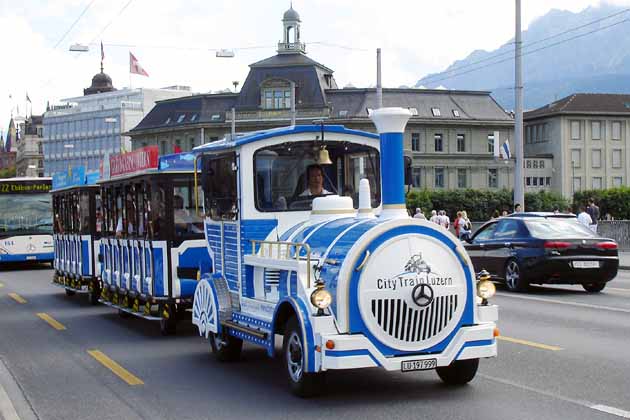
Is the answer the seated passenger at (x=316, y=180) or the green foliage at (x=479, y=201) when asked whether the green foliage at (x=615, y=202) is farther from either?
the seated passenger at (x=316, y=180)

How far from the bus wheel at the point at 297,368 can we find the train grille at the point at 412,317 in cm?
74

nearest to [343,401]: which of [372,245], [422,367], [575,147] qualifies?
[422,367]

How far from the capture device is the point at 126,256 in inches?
637

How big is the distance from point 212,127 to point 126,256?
298 feet

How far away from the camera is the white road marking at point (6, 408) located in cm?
883

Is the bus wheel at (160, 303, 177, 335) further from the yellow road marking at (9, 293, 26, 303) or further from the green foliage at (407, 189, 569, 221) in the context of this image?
the green foliage at (407, 189, 569, 221)

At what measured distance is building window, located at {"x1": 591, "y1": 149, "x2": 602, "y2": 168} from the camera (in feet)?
381

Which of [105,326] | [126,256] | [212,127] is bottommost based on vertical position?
[105,326]

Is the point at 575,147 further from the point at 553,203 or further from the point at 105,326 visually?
the point at 105,326

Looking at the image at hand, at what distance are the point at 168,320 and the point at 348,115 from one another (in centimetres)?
8988

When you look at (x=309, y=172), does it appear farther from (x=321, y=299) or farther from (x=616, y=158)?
(x=616, y=158)

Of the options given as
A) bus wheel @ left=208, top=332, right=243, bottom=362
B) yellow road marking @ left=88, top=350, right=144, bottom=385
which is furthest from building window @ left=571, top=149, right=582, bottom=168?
bus wheel @ left=208, top=332, right=243, bottom=362

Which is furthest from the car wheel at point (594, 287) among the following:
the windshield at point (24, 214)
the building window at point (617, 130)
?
the building window at point (617, 130)

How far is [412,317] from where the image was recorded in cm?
877
